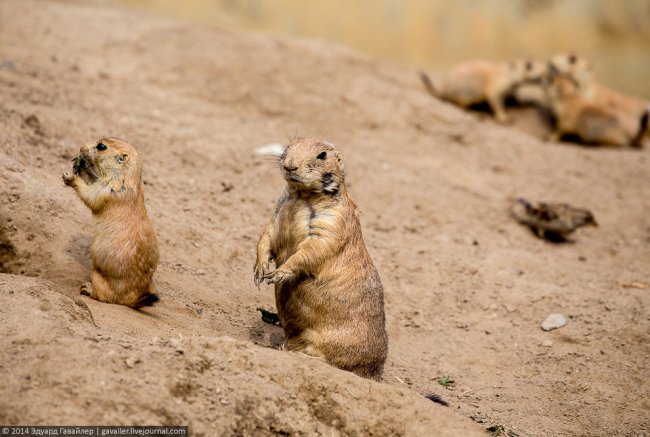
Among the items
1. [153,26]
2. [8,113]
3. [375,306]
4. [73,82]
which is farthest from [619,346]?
[153,26]

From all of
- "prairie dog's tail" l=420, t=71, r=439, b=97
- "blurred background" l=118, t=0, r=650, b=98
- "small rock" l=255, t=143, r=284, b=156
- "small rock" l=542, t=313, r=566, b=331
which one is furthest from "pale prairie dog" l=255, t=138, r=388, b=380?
"blurred background" l=118, t=0, r=650, b=98

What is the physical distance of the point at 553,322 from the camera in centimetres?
720

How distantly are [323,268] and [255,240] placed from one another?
2.42 metres

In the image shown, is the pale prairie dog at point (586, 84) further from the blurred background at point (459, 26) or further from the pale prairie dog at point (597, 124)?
the blurred background at point (459, 26)

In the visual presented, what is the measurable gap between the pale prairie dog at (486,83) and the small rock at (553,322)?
636cm

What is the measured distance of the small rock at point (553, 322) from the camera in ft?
23.5

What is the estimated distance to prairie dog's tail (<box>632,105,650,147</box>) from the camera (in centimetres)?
1244

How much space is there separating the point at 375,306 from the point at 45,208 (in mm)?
2803

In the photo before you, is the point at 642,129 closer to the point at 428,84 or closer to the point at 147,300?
the point at 428,84

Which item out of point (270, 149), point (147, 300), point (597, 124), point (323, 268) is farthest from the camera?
point (597, 124)

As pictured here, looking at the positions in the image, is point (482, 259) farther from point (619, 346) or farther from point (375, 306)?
point (375, 306)

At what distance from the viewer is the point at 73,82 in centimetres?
966

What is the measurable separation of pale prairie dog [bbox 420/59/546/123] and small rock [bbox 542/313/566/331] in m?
6.36

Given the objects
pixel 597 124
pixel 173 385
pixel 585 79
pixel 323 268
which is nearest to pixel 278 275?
pixel 323 268
